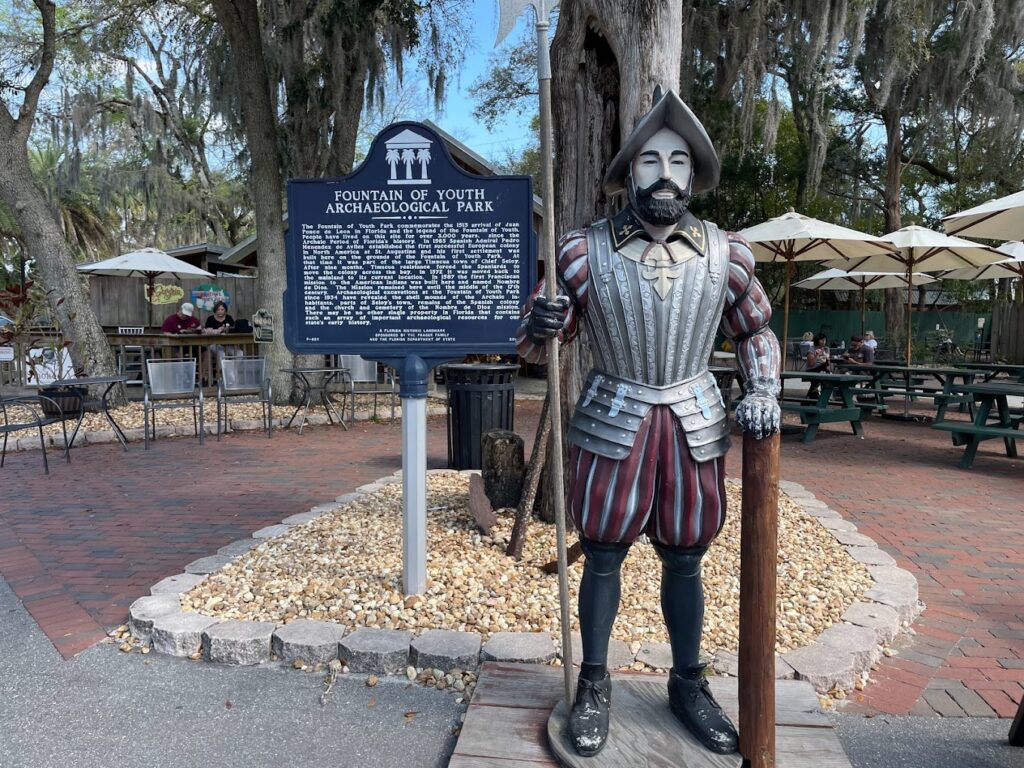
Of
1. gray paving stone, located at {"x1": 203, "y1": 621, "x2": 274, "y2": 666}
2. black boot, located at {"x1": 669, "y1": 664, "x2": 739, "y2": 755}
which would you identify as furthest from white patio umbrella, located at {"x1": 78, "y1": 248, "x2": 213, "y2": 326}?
black boot, located at {"x1": 669, "y1": 664, "x2": 739, "y2": 755}

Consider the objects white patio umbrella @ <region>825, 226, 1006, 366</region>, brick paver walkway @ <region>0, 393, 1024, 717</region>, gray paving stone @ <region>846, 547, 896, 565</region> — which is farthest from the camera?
white patio umbrella @ <region>825, 226, 1006, 366</region>

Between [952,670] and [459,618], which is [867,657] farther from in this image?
[459,618]

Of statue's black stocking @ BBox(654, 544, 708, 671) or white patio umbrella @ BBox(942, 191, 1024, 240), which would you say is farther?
white patio umbrella @ BBox(942, 191, 1024, 240)

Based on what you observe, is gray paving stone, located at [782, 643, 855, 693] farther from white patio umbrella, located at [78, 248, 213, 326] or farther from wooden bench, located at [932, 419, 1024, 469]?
white patio umbrella, located at [78, 248, 213, 326]

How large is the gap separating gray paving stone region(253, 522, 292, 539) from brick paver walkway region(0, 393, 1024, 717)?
10.7 inches

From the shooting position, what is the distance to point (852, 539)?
175 inches

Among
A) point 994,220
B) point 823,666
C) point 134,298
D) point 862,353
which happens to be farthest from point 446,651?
point 134,298

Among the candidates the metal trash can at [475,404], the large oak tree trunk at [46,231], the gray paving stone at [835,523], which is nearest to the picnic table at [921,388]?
the gray paving stone at [835,523]

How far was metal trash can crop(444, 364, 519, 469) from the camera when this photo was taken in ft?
20.2

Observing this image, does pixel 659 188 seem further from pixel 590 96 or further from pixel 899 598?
pixel 899 598

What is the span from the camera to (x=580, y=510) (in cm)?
218

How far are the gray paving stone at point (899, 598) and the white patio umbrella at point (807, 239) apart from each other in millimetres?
5430

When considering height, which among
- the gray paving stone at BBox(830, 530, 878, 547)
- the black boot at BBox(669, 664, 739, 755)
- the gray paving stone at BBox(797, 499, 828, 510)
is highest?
the black boot at BBox(669, 664, 739, 755)

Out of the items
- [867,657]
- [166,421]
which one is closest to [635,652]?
[867,657]
